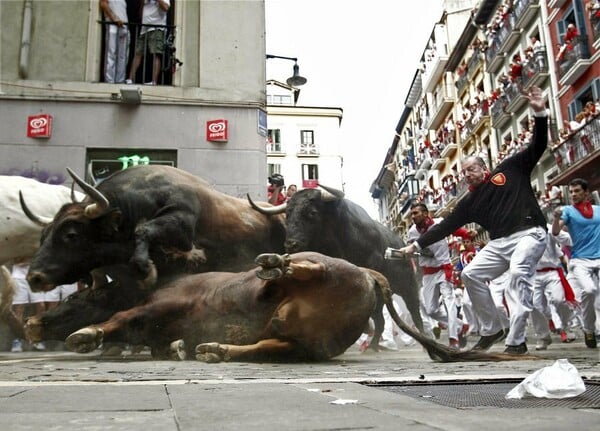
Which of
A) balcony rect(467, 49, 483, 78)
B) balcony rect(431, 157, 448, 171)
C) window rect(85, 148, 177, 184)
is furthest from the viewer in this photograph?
balcony rect(431, 157, 448, 171)

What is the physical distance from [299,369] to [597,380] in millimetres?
1825

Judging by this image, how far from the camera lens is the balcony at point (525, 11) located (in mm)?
29578

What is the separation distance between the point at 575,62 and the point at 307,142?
37.4 m

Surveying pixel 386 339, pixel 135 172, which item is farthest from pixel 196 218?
pixel 386 339

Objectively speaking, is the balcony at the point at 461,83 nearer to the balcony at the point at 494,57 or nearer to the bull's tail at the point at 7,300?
the balcony at the point at 494,57

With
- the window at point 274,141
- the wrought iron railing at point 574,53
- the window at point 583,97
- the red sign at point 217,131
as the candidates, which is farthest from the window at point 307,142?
the red sign at point 217,131

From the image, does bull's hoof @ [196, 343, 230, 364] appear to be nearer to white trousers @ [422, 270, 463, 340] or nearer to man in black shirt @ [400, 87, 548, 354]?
man in black shirt @ [400, 87, 548, 354]

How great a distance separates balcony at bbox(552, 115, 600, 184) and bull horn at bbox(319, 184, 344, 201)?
58.5 feet

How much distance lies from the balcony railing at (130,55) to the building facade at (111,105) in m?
0.07

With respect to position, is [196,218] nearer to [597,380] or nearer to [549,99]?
[597,380]

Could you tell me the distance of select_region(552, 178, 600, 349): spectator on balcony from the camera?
24.4 feet

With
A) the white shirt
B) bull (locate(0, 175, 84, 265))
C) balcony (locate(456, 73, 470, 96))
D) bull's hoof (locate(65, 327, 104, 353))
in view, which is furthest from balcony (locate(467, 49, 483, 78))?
bull's hoof (locate(65, 327, 104, 353))

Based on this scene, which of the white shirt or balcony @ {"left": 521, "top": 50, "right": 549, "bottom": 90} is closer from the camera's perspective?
the white shirt

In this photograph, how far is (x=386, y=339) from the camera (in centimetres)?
917
